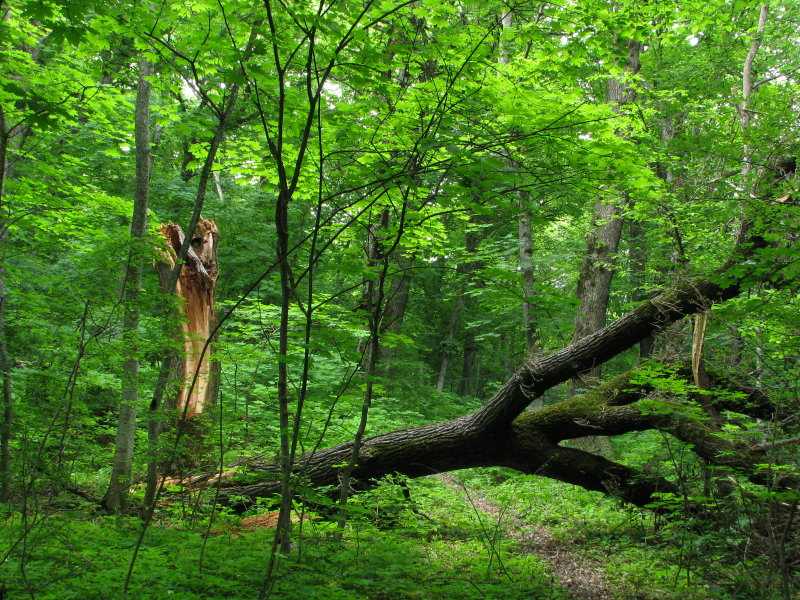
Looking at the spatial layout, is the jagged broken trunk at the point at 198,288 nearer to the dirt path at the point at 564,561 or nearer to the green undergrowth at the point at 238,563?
the green undergrowth at the point at 238,563

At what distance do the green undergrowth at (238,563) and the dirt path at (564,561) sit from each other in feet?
0.85

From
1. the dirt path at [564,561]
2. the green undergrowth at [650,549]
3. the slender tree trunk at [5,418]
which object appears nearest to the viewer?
the green undergrowth at [650,549]

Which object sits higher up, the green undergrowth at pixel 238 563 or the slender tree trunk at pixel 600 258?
the slender tree trunk at pixel 600 258

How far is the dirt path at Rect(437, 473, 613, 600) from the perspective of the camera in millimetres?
4172

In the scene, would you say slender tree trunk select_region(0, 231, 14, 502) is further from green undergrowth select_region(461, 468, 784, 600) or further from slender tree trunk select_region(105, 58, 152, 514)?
green undergrowth select_region(461, 468, 784, 600)

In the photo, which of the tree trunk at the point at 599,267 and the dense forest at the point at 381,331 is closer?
the dense forest at the point at 381,331

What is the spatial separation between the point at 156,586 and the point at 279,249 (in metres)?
2.17

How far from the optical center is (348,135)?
3570mm

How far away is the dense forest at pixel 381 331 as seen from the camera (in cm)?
312

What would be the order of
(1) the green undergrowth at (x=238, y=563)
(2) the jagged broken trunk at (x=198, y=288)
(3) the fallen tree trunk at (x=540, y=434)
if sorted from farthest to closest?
(2) the jagged broken trunk at (x=198, y=288) → (3) the fallen tree trunk at (x=540, y=434) → (1) the green undergrowth at (x=238, y=563)

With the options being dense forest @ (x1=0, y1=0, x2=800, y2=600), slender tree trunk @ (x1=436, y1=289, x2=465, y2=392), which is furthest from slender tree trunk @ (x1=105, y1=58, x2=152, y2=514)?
slender tree trunk @ (x1=436, y1=289, x2=465, y2=392)

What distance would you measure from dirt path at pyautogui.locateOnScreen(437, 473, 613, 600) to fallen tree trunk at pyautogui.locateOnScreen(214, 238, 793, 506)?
A: 0.60m

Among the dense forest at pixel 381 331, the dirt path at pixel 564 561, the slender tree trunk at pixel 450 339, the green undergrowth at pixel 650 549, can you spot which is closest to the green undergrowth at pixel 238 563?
the dense forest at pixel 381 331

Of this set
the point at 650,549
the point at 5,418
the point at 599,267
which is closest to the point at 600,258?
the point at 599,267
